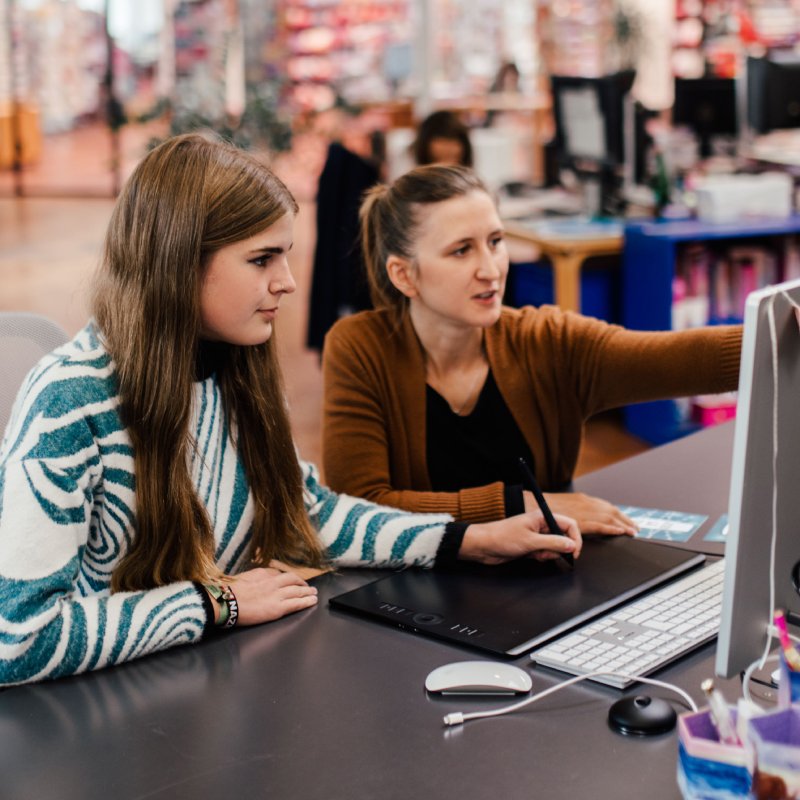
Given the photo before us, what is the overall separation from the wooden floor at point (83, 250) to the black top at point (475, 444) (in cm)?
219

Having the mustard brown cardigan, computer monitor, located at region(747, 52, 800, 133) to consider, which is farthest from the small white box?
the mustard brown cardigan

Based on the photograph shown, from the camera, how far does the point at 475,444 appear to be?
194 centimetres

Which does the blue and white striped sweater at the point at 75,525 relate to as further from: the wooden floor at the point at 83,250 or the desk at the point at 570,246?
the desk at the point at 570,246

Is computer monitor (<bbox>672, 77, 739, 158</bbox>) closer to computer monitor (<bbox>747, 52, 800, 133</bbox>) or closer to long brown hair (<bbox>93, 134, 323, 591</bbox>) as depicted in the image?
computer monitor (<bbox>747, 52, 800, 133</bbox>)

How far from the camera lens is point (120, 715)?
1.17 m

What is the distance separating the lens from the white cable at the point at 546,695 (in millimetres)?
1131

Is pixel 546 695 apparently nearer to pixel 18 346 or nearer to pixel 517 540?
pixel 517 540

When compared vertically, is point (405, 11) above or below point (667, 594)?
above

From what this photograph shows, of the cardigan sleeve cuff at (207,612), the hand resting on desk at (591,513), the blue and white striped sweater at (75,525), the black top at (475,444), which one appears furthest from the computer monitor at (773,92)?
the cardigan sleeve cuff at (207,612)

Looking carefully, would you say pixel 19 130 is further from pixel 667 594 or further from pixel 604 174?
pixel 667 594

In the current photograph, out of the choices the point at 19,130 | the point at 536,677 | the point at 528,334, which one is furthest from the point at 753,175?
the point at 19,130

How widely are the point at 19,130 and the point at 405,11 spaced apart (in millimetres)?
3406

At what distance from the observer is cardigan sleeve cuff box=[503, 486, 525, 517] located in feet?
5.52

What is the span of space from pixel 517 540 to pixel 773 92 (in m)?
4.30
